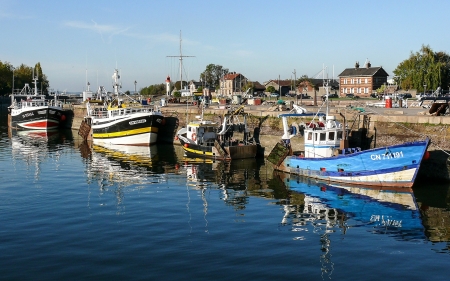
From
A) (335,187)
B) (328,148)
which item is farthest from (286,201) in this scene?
(328,148)

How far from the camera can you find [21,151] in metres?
53.4

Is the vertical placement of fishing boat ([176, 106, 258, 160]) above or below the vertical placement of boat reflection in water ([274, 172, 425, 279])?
above

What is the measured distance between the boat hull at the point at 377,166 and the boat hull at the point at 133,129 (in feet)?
84.5

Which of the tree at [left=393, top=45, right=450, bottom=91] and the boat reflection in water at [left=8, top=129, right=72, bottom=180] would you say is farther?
the tree at [left=393, top=45, right=450, bottom=91]

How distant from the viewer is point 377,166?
32.2m

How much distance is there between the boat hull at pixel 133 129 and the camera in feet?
186

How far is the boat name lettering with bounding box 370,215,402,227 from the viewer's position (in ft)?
79.8

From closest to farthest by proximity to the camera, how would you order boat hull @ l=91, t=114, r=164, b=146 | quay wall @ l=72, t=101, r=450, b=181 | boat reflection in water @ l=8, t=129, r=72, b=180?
quay wall @ l=72, t=101, r=450, b=181 → boat reflection in water @ l=8, t=129, r=72, b=180 → boat hull @ l=91, t=114, r=164, b=146

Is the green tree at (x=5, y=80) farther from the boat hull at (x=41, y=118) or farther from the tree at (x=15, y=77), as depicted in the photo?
the boat hull at (x=41, y=118)

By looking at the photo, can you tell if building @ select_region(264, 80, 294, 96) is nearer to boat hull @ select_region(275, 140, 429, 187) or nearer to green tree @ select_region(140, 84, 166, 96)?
green tree @ select_region(140, 84, 166, 96)

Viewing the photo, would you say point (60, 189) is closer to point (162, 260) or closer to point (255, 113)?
point (162, 260)

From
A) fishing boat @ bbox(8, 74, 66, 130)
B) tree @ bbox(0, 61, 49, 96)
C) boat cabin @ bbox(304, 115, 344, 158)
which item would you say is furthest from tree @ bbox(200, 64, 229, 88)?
boat cabin @ bbox(304, 115, 344, 158)

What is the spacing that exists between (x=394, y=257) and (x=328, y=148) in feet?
55.4

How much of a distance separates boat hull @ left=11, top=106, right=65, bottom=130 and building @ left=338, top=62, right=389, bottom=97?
5961 cm
